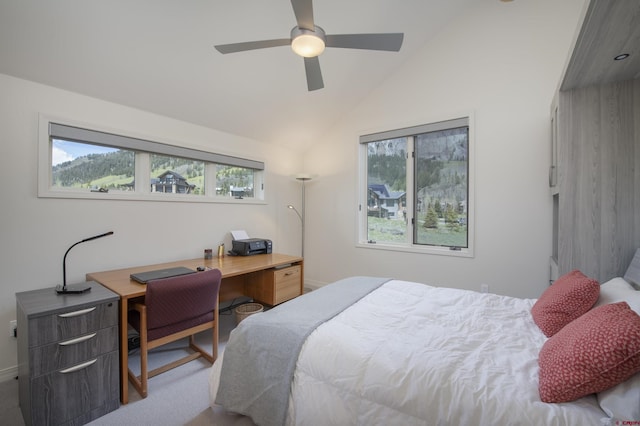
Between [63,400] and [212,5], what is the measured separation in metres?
2.68

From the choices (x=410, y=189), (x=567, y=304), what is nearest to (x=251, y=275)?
(x=410, y=189)

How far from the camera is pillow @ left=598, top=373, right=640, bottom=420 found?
2.61ft

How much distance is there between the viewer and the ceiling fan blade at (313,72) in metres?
1.96

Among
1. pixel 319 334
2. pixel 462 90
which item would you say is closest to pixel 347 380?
pixel 319 334

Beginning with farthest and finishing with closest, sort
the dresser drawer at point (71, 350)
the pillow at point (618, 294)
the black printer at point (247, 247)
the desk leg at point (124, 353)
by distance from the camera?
the black printer at point (247, 247), the desk leg at point (124, 353), the dresser drawer at point (71, 350), the pillow at point (618, 294)

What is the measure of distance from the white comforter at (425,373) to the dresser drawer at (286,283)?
1403 millimetres

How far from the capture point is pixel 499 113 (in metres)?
2.77

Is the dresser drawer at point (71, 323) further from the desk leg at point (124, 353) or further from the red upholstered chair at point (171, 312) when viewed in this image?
the red upholstered chair at point (171, 312)

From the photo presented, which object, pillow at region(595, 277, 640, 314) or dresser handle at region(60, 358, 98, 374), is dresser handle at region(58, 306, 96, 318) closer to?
dresser handle at region(60, 358, 98, 374)

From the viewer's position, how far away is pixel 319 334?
134 cm

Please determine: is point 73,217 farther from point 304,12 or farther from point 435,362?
point 435,362

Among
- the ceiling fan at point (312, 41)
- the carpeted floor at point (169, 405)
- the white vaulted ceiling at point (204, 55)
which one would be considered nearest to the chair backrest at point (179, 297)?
the carpeted floor at point (169, 405)

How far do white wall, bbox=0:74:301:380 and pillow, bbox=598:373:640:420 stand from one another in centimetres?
309

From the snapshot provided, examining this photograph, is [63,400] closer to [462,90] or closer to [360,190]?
[360,190]
